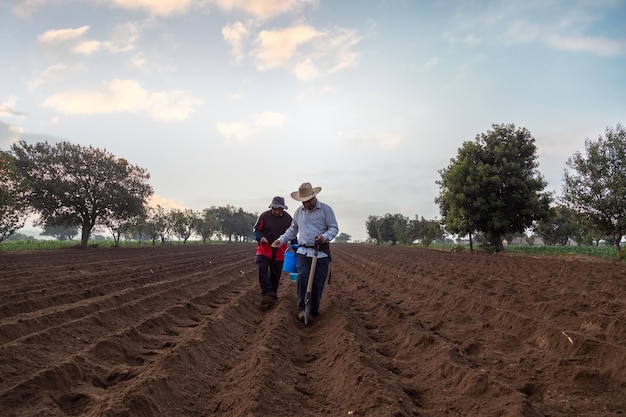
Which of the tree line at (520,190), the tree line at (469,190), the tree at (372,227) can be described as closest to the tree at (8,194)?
the tree line at (469,190)

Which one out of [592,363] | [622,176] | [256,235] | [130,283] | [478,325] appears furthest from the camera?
Answer: [622,176]

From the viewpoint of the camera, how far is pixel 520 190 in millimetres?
27672

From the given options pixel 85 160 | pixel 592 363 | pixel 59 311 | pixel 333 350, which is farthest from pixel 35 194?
pixel 592 363

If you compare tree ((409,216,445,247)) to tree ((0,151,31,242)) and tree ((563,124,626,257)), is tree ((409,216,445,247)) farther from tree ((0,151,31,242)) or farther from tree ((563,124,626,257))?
tree ((0,151,31,242))

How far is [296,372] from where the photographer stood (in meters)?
4.20

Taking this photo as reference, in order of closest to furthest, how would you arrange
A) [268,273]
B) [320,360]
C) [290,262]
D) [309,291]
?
[320,360], [309,291], [290,262], [268,273]

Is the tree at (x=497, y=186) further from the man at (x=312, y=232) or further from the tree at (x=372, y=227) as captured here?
the tree at (x=372, y=227)

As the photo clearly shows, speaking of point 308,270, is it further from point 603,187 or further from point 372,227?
point 372,227

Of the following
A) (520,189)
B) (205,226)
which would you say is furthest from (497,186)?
(205,226)

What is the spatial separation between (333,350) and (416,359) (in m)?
0.93

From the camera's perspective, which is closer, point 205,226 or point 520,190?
point 520,190

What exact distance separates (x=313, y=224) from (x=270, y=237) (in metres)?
1.25

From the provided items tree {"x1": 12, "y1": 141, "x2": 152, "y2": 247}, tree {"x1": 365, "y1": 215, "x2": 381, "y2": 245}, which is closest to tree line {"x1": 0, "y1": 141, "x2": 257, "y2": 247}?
tree {"x1": 12, "y1": 141, "x2": 152, "y2": 247}

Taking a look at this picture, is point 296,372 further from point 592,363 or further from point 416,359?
point 592,363
